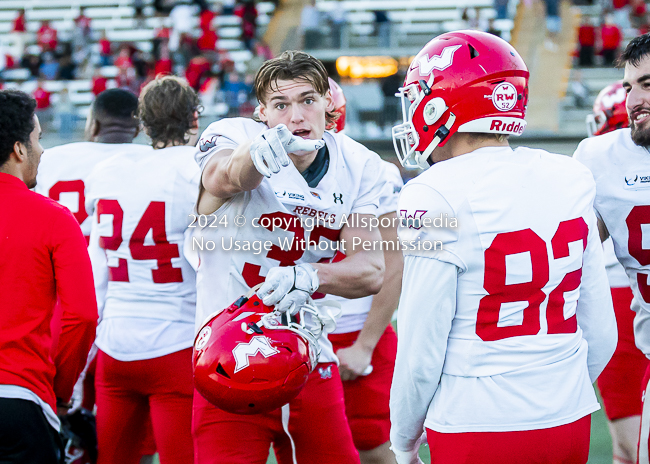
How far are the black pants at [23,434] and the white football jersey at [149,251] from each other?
84cm

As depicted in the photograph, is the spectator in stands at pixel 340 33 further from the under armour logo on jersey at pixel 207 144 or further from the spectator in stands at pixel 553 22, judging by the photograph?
the under armour logo on jersey at pixel 207 144

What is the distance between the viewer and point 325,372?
278 centimetres

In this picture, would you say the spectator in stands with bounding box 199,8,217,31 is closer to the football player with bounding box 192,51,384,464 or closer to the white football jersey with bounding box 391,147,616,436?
the football player with bounding box 192,51,384,464

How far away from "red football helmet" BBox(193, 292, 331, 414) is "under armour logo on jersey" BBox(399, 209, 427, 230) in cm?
58

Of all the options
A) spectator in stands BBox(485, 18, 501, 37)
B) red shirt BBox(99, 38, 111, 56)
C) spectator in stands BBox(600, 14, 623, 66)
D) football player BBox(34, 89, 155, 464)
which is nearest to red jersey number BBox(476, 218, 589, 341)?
football player BBox(34, 89, 155, 464)

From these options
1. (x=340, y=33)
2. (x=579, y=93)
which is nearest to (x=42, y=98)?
(x=340, y=33)

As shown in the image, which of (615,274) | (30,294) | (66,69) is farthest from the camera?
(66,69)

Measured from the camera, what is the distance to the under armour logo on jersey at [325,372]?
2.76 meters

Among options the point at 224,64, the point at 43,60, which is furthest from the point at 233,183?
the point at 43,60

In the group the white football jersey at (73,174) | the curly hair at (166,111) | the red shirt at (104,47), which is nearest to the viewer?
the curly hair at (166,111)

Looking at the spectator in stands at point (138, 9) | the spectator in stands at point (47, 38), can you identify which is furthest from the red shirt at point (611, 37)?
the spectator in stands at point (47, 38)

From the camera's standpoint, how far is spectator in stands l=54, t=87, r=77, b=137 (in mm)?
14320

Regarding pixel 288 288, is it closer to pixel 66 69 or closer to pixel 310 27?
pixel 310 27

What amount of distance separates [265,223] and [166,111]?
1084 mm
